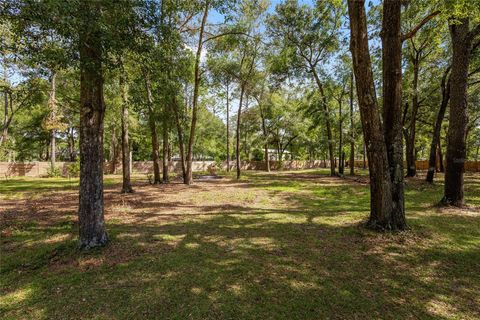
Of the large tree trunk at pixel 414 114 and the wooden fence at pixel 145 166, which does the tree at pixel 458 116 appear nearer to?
the large tree trunk at pixel 414 114

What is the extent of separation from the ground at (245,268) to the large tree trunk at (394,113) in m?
0.61

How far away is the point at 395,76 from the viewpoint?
4.96 m

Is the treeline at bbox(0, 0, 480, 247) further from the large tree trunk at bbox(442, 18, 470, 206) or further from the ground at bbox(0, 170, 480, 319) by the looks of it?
the ground at bbox(0, 170, 480, 319)

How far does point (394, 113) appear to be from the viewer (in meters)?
4.91

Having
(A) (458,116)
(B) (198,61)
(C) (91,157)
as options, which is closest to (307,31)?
(B) (198,61)

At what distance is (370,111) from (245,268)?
3.80 meters

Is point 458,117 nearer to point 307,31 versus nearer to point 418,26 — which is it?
point 418,26

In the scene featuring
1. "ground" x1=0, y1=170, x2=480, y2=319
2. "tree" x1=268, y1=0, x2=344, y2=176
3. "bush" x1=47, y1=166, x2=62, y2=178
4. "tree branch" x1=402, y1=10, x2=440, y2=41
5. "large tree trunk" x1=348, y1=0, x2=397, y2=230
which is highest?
"tree" x1=268, y1=0, x2=344, y2=176

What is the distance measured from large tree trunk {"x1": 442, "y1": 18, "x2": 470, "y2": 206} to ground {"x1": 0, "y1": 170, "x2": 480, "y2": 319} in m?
0.78

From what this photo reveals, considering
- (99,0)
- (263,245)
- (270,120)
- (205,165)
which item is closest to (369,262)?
(263,245)

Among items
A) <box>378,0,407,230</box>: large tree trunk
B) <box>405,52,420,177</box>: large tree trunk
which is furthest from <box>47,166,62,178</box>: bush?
<box>405,52,420,177</box>: large tree trunk

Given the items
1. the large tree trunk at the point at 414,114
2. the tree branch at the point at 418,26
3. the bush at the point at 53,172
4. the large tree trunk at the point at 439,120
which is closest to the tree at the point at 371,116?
the tree branch at the point at 418,26

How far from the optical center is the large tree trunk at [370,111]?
15.8 feet

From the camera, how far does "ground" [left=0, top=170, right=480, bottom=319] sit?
263 centimetres
